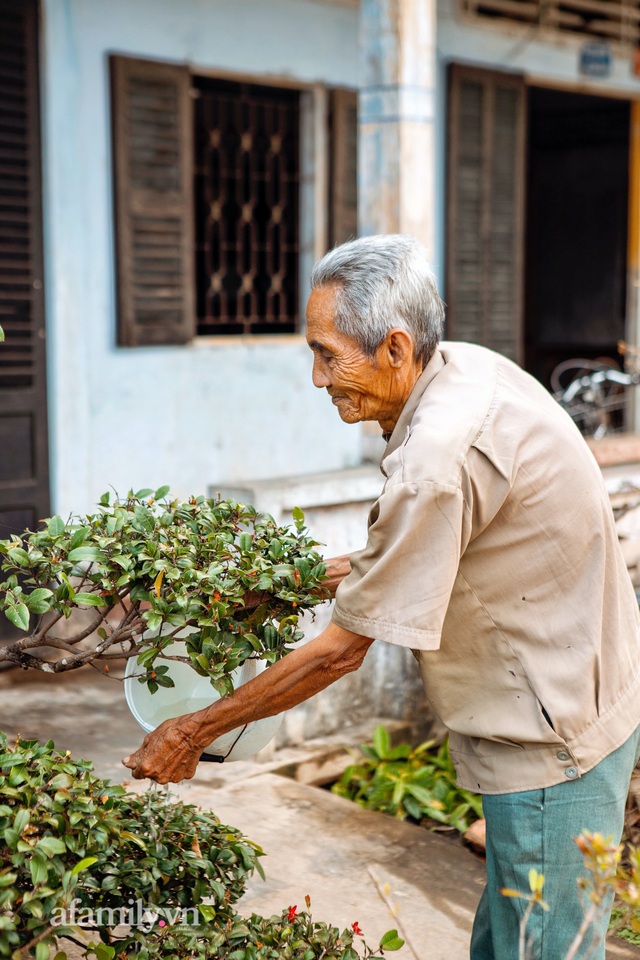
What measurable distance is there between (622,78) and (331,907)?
6865mm

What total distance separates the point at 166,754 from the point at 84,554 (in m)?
0.40

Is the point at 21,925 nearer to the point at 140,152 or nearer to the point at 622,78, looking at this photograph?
the point at 140,152

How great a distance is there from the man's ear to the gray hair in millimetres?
10

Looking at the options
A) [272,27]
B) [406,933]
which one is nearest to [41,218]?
[272,27]

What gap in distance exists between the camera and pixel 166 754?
2178mm

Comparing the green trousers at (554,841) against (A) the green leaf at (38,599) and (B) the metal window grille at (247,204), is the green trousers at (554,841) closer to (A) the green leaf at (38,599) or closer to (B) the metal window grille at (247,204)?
(A) the green leaf at (38,599)

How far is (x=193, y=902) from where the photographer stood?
2.46 meters

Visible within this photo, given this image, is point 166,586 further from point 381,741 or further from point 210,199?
point 210,199

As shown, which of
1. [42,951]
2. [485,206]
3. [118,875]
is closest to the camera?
[42,951]

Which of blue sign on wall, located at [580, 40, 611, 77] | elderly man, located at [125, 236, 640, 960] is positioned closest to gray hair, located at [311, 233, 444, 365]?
elderly man, located at [125, 236, 640, 960]

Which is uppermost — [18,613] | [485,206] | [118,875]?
[485,206]

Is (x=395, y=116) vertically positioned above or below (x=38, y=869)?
above

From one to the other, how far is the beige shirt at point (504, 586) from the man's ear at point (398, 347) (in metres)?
0.05

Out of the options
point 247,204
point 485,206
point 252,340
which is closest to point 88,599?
point 252,340
